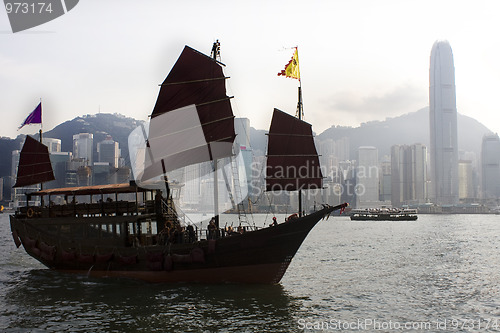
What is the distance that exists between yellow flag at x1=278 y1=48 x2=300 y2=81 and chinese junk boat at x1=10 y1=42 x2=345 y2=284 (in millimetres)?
2412

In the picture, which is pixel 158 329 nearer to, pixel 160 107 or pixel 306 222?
pixel 306 222

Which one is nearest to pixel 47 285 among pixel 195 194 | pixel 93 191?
pixel 93 191

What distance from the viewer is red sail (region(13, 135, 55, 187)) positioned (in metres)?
32.0

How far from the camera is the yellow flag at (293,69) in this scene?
25109 mm

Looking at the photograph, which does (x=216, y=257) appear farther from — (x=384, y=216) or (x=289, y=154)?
(x=384, y=216)

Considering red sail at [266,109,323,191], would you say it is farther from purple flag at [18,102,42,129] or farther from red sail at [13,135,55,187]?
purple flag at [18,102,42,129]

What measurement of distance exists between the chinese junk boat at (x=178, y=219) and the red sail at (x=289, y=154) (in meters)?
0.05

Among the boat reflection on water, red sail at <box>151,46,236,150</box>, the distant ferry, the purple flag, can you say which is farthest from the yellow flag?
the distant ferry

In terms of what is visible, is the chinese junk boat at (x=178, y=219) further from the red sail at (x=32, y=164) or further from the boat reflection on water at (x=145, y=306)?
the red sail at (x=32, y=164)

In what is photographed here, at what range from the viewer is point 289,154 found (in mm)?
24812

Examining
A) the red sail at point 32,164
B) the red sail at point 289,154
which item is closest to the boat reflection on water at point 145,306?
the red sail at point 289,154

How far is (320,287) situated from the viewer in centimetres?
2462

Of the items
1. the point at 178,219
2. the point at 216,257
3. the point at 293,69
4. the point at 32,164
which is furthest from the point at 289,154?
the point at 32,164

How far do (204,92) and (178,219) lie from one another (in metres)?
7.72
